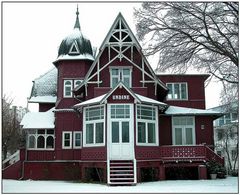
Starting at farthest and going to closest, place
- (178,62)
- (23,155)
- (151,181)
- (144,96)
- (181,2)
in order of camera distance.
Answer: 1. (23,155)
2. (144,96)
3. (151,181)
4. (178,62)
5. (181,2)

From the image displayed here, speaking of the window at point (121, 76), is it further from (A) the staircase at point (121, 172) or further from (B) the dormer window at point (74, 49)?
(A) the staircase at point (121, 172)

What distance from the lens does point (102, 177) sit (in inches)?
854

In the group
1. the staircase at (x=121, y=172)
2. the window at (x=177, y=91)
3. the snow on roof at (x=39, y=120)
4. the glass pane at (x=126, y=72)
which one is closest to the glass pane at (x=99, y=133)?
the staircase at (x=121, y=172)

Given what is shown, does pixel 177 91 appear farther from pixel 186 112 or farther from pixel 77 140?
pixel 77 140

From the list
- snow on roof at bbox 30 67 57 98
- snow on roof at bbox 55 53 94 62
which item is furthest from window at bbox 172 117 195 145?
snow on roof at bbox 30 67 57 98

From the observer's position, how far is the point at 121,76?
23969 mm

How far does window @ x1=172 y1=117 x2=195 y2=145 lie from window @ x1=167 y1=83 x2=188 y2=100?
295cm

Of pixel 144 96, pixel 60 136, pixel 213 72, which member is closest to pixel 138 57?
pixel 144 96

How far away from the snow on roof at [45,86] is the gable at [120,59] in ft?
22.8

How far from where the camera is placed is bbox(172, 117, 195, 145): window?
84.6 feet

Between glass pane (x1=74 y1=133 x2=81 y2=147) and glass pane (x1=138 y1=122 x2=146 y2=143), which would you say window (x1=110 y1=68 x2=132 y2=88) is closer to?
glass pane (x1=138 y1=122 x2=146 y2=143)

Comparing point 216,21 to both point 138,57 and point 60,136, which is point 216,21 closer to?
point 138,57

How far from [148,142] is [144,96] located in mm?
3233

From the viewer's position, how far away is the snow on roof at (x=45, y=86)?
29953mm
